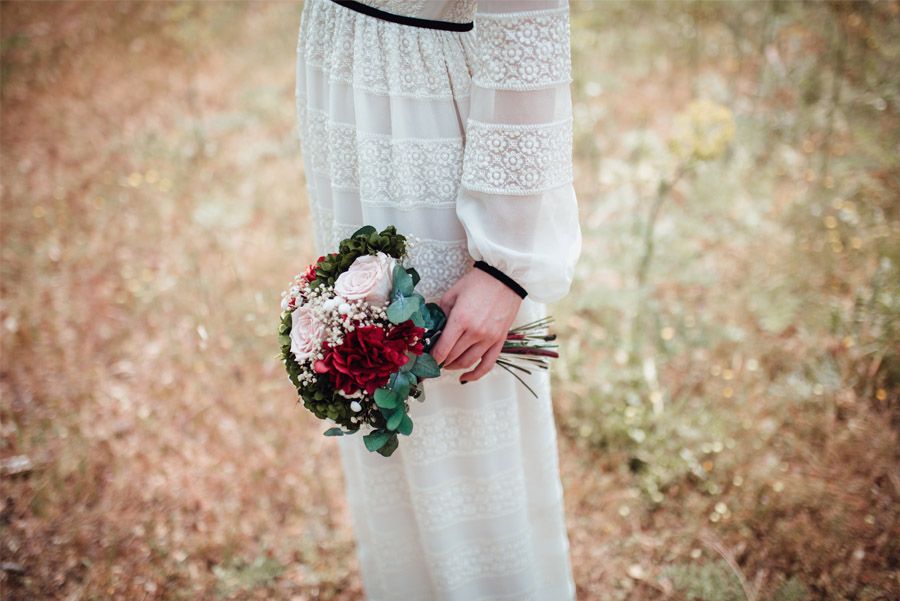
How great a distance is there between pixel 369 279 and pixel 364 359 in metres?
0.14

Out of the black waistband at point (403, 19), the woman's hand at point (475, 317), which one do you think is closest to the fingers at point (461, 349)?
the woman's hand at point (475, 317)

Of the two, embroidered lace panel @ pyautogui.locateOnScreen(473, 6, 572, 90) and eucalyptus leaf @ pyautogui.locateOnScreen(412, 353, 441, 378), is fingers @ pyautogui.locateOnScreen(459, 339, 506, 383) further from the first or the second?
embroidered lace panel @ pyautogui.locateOnScreen(473, 6, 572, 90)

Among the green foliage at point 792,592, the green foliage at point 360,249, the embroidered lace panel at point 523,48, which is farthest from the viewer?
the green foliage at point 792,592

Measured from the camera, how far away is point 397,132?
118 centimetres

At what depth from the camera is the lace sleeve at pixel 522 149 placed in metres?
1.01

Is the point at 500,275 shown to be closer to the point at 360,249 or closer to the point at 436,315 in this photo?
the point at 436,315

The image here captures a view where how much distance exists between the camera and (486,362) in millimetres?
1198

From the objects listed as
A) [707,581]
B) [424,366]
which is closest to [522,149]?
[424,366]

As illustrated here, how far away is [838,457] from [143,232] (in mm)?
3646

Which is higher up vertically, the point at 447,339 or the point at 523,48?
the point at 523,48

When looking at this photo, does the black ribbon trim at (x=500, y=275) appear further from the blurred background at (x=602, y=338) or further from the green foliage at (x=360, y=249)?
the blurred background at (x=602, y=338)

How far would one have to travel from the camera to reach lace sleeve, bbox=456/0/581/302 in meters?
1.01

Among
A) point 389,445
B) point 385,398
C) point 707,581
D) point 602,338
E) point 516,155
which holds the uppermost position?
point 516,155

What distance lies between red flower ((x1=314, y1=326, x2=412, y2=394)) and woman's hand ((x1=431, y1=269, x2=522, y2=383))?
105mm
